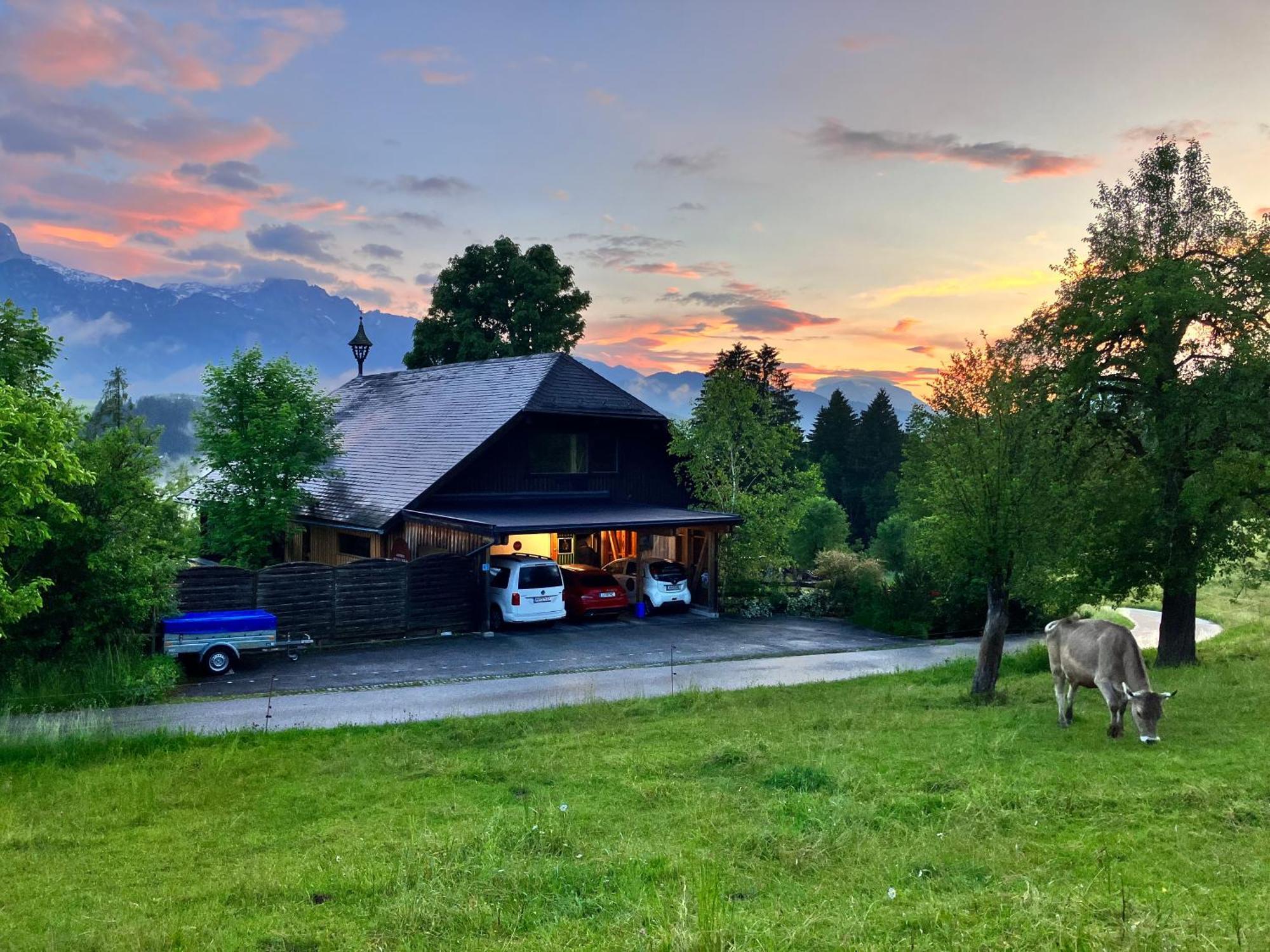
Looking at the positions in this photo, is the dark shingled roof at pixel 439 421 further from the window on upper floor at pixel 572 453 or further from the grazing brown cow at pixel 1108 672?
the grazing brown cow at pixel 1108 672

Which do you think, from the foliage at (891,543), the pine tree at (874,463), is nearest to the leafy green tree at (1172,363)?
the foliage at (891,543)

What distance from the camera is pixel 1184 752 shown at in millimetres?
10711

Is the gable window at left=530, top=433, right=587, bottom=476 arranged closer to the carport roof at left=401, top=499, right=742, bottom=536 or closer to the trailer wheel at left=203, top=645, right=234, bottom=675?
the carport roof at left=401, top=499, right=742, bottom=536

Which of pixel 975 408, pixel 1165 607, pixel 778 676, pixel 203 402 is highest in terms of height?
pixel 203 402

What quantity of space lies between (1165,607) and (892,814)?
45.7 ft

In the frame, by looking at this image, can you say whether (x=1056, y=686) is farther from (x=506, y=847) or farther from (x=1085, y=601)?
(x=506, y=847)

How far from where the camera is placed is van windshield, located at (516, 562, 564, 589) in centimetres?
2420

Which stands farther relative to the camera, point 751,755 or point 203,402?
point 203,402

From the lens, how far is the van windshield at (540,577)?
79.4 feet

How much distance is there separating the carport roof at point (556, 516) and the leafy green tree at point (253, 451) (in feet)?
14.7

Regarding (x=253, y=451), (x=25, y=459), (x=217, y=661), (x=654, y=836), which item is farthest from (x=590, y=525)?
(x=654, y=836)

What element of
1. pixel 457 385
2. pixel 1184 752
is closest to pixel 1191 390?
pixel 1184 752

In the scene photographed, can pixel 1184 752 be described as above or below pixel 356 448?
below

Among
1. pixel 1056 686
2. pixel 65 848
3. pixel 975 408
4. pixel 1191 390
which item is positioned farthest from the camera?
pixel 1191 390
